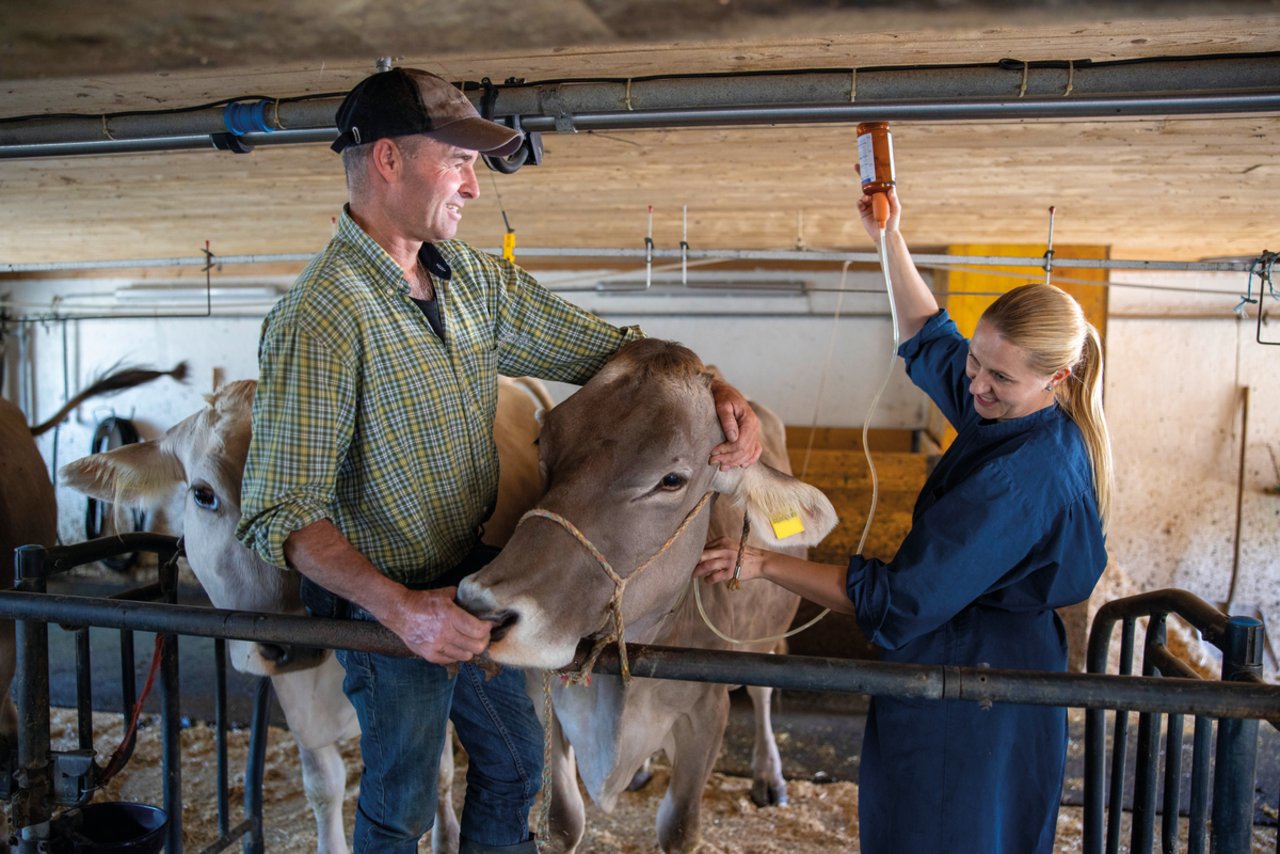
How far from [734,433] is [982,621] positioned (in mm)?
727

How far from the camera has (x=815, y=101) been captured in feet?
9.38

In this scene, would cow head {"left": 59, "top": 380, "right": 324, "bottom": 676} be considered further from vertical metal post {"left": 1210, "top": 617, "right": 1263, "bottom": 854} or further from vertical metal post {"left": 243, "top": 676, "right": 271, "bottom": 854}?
vertical metal post {"left": 1210, "top": 617, "right": 1263, "bottom": 854}

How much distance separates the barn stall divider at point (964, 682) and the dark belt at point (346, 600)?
0.50 feet

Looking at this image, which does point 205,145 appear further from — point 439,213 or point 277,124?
point 439,213

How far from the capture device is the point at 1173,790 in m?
2.18

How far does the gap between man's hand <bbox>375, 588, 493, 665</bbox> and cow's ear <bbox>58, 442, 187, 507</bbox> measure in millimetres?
2011

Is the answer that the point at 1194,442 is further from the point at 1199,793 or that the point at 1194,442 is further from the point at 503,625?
→ the point at 503,625

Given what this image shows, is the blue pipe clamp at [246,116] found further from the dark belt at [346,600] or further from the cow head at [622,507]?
the dark belt at [346,600]

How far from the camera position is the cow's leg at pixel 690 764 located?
3209 mm

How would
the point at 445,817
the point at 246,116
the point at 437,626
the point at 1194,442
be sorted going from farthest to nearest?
the point at 1194,442 < the point at 445,817 < the point at 246,116 < the point at 437,626

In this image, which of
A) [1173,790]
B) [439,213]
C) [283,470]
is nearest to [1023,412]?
[1173,790]

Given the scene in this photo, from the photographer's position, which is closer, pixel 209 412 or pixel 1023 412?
pixel 1023 412

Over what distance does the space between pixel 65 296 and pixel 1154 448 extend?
12214 mm

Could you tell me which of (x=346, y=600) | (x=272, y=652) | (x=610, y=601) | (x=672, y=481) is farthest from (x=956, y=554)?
(x=272, y=652)
